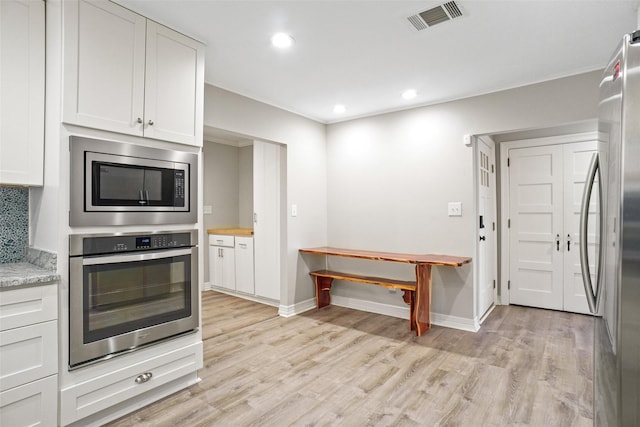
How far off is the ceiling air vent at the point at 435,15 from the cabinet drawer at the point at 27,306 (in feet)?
8.43

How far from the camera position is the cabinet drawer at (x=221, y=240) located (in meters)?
4.96

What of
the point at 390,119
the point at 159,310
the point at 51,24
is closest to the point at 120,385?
the point at 159,310

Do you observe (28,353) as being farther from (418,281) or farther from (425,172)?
(425,172)

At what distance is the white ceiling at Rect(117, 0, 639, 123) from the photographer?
2.07m

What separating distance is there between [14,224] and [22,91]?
0.83 meters

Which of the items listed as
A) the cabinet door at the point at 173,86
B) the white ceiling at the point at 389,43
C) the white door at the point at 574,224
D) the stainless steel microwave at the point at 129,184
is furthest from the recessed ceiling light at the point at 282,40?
the white door at the point at 574,224

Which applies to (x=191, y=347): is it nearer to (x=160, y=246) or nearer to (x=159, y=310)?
(x=159, y=310)

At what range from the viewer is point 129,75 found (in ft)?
6.73

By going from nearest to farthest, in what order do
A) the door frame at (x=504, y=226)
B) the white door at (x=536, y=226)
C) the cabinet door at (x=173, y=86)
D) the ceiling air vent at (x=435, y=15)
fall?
the ceiling air vent at (x=435, y=15), the cabinet door at (x=173, y=86), the white door at (x=536, y=226), the door frame at (x=504, y=226)

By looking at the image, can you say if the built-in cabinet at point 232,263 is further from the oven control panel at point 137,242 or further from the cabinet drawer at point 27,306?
the cabinet drawer at point 27,306

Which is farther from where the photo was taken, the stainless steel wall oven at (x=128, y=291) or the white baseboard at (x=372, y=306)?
the white baseboard at (x=372, y=306)

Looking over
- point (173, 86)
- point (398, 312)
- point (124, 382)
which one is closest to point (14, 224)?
point (124, 382)

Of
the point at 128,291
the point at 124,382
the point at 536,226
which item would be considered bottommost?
the point at 124,382

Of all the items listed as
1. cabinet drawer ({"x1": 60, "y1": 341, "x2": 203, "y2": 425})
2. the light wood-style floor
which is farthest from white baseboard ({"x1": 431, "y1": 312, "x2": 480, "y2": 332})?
cabinet drawer ({"x1": 60, "y1": 341, "x2": 203, "y2": 425})
